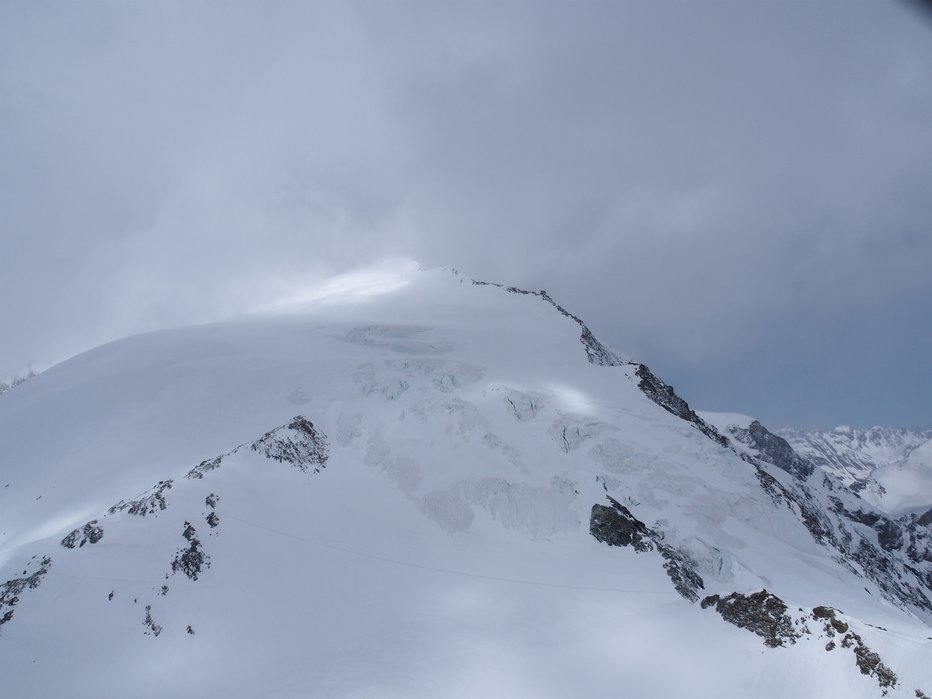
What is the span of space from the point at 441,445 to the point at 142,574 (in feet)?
70.8

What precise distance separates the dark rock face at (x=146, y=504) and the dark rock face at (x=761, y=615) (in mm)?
30831

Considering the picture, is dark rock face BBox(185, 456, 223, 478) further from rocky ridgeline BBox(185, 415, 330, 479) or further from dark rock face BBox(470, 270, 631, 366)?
dark rock face BBox(470, 270, 631, 366)

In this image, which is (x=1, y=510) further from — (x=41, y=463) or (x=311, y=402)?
(x=311, y=402)

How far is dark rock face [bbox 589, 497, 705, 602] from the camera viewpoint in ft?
98.8

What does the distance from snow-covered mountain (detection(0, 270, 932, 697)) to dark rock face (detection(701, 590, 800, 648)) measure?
0.13 metres

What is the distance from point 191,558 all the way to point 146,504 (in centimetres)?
468

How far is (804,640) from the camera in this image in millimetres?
23031

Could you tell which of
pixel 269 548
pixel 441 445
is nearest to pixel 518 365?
pixel 441 445

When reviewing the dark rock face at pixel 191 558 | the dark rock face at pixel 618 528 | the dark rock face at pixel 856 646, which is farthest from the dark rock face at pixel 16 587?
the dark rock face at pixel 856 646

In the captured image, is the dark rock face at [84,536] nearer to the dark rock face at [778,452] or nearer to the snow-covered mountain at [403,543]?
the snow-covered mountain at [403,543]

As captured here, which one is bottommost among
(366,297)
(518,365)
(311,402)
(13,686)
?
(13,686)

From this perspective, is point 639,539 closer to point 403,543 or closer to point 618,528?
point 618,528

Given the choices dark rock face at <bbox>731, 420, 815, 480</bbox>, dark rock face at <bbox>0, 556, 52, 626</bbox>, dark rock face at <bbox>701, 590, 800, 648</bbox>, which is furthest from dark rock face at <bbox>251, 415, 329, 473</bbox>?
dark rock face at <bbox>731, 420, 815, 480</bbox>

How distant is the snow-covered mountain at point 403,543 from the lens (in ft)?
75.5
